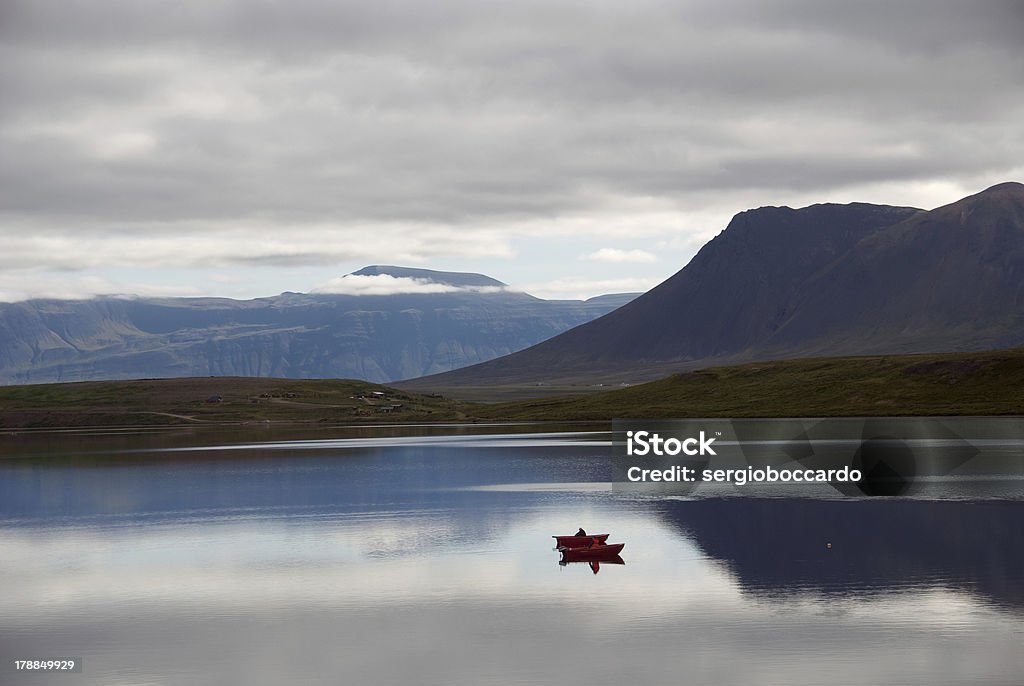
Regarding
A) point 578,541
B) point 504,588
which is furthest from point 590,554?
point 504,588

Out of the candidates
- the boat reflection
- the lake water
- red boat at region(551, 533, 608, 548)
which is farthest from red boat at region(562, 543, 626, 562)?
red boat at region(551, 533, 608, 548)

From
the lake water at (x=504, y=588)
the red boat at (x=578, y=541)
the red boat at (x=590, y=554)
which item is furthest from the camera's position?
the red boat at (x=578, y=541)

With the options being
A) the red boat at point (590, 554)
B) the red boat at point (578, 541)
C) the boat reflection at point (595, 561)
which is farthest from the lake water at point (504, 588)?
the red boat at point (578, 541)

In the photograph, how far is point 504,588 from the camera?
57.6 metres

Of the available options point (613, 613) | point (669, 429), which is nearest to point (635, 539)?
point (613, 613)

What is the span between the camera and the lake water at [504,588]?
140ft

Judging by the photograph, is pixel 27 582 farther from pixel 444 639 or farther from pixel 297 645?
pixel 444 639

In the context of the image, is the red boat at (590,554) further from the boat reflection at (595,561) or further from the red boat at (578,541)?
the red boat at (578,541)

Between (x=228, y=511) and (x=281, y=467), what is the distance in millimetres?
38715

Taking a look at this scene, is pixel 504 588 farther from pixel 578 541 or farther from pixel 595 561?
pixel 578 541

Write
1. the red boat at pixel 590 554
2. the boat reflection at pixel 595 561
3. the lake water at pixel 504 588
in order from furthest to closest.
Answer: the red boat at pixel 590 554
the boat reflection at pixel 595 561
the lake water at pixel 504 588

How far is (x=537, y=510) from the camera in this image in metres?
86.1

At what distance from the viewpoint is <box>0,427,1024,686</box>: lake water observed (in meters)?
42.8

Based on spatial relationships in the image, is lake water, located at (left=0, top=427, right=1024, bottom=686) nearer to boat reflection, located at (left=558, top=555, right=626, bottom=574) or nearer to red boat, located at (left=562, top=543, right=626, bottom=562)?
boat reflection, located at (left=558, top=555, right=626, bottom=574)
